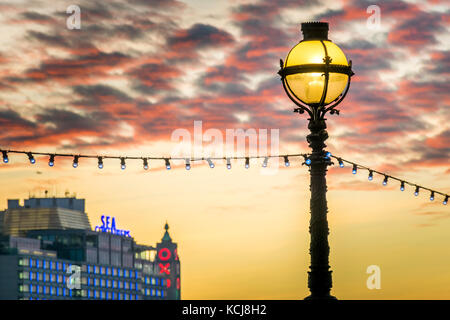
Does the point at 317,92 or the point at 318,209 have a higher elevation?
the point at 317,92

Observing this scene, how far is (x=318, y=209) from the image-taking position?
49.1 feet

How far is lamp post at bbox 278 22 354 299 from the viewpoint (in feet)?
48.9

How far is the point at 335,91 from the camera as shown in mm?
15211

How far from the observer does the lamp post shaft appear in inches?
581

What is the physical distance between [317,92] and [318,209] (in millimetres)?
1492

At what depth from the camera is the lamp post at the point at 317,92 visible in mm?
14906

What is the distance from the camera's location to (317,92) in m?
15.1

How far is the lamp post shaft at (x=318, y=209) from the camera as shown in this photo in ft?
48.4
